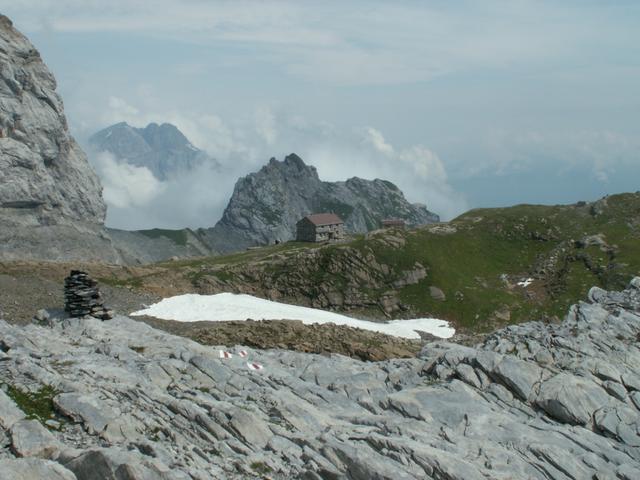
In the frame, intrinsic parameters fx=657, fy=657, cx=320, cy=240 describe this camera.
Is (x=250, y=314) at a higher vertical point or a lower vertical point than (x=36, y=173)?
higher

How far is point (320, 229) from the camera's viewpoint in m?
144

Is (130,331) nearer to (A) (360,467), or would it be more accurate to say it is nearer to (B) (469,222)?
(A) (360,467)

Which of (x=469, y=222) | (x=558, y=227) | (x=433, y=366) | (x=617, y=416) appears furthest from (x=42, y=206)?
(x=617, y=416)

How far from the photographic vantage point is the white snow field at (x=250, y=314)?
69.4m

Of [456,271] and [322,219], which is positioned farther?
[322,219]

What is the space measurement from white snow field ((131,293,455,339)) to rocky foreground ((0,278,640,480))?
778 inches

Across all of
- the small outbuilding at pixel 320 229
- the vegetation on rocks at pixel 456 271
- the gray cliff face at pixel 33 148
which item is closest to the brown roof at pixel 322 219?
the small outbuilding at pixel 320 229

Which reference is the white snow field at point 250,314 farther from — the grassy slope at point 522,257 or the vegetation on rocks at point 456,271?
the grassy slope at point 522,257

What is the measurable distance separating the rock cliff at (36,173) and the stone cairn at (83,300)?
314ft

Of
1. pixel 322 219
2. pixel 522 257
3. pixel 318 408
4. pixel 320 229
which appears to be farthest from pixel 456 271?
pixel 318 408

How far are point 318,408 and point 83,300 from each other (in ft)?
75.6

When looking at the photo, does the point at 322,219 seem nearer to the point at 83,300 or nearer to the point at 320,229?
the point at 320,229

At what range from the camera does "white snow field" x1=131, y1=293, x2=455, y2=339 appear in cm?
6944

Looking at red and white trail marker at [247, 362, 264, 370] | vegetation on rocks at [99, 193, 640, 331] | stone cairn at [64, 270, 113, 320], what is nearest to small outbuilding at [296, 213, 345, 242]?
vegetation on rocks at [99, 193, 640, 331]
